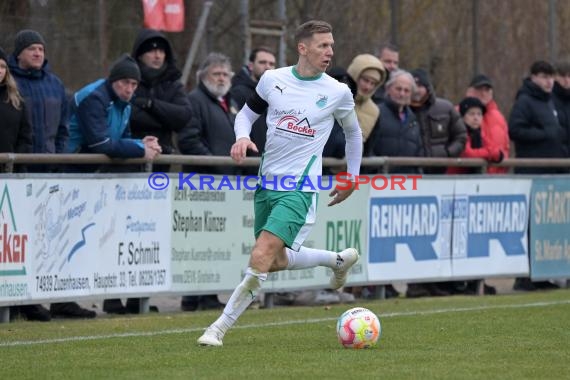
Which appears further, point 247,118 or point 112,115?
point 112,115

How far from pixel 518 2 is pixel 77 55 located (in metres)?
11.6

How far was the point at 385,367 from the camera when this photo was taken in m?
8.73

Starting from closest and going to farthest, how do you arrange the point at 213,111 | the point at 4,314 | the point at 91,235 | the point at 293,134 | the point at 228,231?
1. the point at 293,134
2. the point at 4,314
3. the point at 91,235
4. the point at 228,231
5. the point at 213,111

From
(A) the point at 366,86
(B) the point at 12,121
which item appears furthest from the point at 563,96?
(B) the point at 12,121

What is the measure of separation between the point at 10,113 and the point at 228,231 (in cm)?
274

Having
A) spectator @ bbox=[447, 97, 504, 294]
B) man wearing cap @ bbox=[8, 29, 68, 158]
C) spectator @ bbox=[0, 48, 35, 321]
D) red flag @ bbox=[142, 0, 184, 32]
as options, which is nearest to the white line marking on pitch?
spectator @ bbox=[0, 48, 35, 321]

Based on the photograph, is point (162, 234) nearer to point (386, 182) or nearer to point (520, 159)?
point (386, 182)

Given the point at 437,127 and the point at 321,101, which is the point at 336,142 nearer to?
the point at 437,127

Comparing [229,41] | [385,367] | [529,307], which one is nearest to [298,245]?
[385,367]

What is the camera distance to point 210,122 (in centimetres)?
1441

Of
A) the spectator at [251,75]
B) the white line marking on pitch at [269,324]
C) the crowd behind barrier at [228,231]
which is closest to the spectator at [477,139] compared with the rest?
the crowd behind barrier at [228,231]

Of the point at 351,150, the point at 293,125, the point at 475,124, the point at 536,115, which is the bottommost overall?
the point at 351,150

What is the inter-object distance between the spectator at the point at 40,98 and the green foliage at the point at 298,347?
514mm

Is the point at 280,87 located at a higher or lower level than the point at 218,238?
higher
